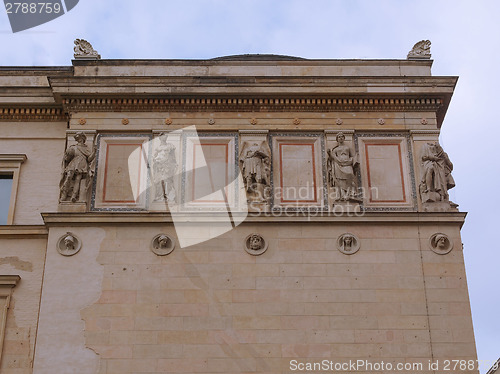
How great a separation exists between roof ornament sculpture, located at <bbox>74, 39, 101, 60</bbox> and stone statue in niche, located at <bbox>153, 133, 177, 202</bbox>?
3.15 m

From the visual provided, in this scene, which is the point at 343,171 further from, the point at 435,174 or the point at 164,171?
the point at 164,171

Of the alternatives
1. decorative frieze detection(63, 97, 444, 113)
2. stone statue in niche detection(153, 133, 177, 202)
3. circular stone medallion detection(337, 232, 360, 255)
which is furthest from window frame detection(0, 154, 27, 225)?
circular stone medallion detection(337, 232, 360, 255)

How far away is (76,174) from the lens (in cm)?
1880

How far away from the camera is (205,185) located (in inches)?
749

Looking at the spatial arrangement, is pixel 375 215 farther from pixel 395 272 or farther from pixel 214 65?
pixel 214 65

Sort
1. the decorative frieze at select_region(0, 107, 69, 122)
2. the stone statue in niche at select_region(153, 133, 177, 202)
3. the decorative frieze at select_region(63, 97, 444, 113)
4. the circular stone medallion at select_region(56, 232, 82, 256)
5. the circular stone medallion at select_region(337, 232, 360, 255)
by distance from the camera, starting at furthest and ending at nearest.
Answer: the decorative frieze at select_region(0, 107, 69, 122), the decorative frieze at select_region(63, 97, 444, 113), the stone statue in niche at select_region(153, 133, 177, 202), the circular stone medallion at select_region(337, 232, 360, 255), the circular stone medallion at select_region(56, 232, 82, 256)

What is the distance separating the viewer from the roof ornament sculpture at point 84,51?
2073 centimetres

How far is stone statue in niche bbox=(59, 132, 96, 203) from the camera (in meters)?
18.7

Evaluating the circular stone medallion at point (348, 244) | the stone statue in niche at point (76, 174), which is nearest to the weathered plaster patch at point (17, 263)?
the stone statue in niche at point (76, 174)

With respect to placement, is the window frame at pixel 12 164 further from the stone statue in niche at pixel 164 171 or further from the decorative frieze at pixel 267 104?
the stone statue in niche at pixel 164 171

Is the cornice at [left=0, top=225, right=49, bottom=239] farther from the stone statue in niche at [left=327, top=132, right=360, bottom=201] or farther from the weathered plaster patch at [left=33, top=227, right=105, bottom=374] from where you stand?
the stone statue in niche at [left=327, top=132, right=360, bottom=201]

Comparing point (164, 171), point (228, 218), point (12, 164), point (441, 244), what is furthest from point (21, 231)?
point (441, 244)

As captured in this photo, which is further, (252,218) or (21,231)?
(21,231)

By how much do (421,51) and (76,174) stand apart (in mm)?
9066
